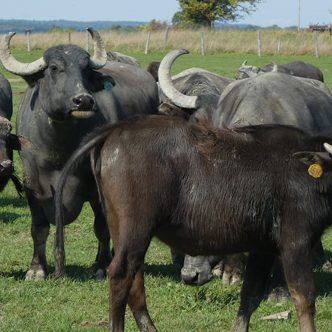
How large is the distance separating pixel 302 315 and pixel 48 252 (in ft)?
14.3

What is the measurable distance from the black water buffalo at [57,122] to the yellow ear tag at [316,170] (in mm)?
2762

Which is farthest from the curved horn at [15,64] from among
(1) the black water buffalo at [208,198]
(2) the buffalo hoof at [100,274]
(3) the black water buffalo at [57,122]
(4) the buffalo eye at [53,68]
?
(1) the black water buffalo at [208,198]

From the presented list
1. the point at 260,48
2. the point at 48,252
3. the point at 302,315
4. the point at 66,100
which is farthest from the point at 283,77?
the point at 260,48

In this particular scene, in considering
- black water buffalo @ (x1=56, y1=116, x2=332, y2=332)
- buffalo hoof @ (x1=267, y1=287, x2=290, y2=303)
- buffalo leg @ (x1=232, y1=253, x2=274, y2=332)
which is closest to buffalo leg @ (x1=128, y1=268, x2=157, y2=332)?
black water buffalo @ (x1=56, y1=116, x2=332, y2=332)

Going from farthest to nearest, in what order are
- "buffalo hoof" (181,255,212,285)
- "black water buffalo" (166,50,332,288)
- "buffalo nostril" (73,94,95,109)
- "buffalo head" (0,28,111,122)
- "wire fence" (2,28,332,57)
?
"wire fence" (2,28,332,57)
"black water buffalo" (166,50,332,288)
"buffalo head" (0,28,111,122)
"buffalo nostril" (73,94,95,109)
"buffalo hoof" (181,255,212,285)

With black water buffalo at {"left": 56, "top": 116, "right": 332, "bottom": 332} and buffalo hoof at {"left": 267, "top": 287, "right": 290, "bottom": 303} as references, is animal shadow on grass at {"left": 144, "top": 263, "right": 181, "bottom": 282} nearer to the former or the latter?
buffalo hoof at {"left": 267, "top": 287, "right": 290, "bottom": 303}

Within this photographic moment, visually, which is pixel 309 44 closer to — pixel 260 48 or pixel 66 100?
pixel 260 48

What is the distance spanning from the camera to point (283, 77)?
920cm

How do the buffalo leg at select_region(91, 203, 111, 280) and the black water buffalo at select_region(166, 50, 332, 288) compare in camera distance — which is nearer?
the black water buffalo at select_region(166, 50, 332, 288)

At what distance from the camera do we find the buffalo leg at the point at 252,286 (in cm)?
636

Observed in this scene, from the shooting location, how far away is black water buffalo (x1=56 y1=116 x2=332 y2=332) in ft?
19.0

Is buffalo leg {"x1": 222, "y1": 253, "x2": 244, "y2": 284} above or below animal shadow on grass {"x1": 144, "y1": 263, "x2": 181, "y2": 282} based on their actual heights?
above

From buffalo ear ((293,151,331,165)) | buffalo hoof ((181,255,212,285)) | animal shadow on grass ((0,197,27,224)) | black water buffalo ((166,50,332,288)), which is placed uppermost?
buffalo ear ((293,151,331,165))

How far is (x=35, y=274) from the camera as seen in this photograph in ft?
27.4
